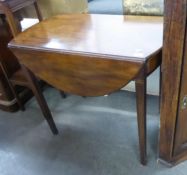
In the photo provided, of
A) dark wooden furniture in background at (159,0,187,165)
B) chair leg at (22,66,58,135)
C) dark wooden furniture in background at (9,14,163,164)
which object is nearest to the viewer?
dark wooden furniture in background at (159,0,187,165)

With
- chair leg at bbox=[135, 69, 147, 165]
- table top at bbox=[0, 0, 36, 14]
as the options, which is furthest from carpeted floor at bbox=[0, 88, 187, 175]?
table top at bbox=[0, 0, 36, 14]

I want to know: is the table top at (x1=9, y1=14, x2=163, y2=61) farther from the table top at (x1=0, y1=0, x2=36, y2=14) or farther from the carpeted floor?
the carpeted floor

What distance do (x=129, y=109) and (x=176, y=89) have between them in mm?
815

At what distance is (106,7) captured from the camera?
1706 millimetres

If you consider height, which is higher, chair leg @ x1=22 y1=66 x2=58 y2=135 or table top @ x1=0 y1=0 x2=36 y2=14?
table top @ x1=0 y1=0 x2=36 y2=14

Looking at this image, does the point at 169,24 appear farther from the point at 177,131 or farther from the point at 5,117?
the point at 5,117

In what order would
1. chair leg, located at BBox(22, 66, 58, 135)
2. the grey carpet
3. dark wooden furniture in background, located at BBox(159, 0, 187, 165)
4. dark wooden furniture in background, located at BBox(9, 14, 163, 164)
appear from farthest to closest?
the grey carpet
chair leg, located at BBox(22, 66, 58, 135)
dark wooden furniture in background, located at BBox(9, 14, 163, 164)
dark wooden furniture in background, located at BBox(159, 0, 187, 165)

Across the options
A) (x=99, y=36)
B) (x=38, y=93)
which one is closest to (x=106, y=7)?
(x=99, y=36)

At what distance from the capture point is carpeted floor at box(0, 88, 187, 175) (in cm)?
146

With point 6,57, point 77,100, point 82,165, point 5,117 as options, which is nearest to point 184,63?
point 82,165

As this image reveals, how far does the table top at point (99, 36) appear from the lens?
39.9 inches

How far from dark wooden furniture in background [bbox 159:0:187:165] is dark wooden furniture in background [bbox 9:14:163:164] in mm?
80

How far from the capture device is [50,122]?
1658 millimetres

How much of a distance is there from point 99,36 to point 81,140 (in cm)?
80
